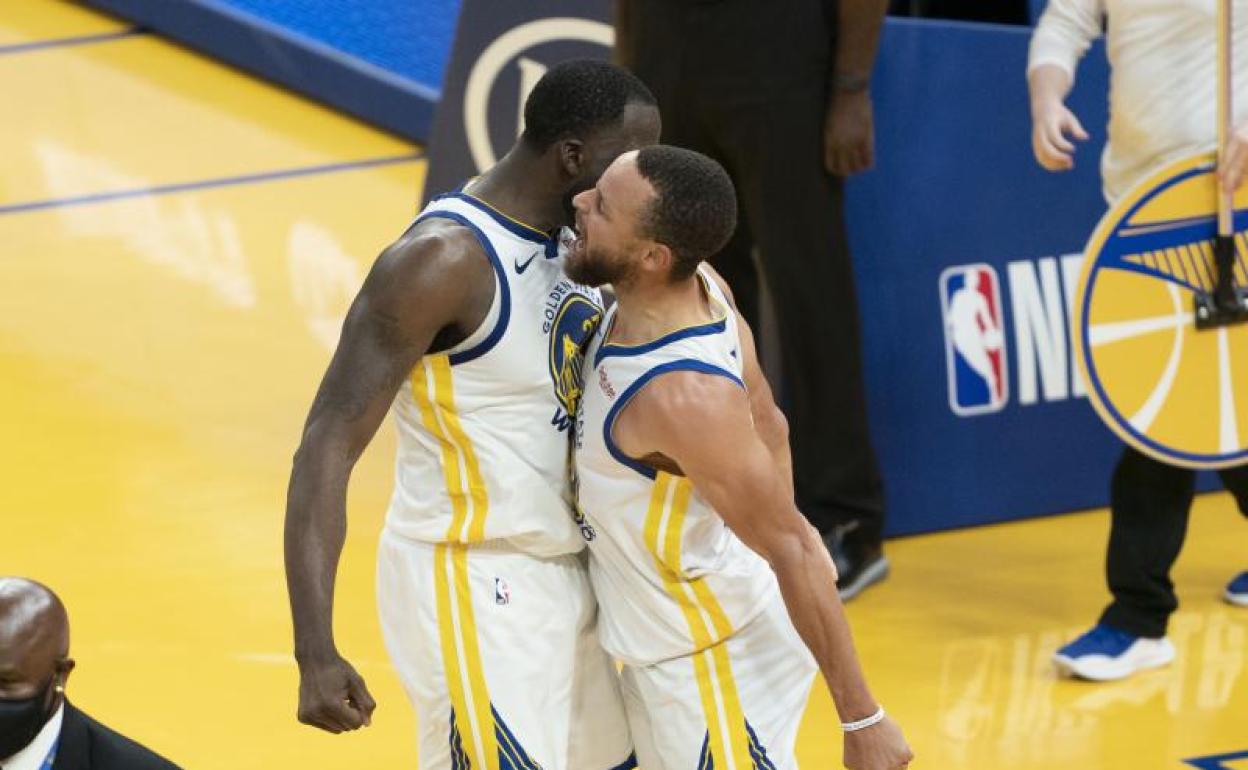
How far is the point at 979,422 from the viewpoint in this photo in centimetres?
601

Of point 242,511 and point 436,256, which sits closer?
point 436,256

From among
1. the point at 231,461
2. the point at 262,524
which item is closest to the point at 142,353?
the point at 231,461

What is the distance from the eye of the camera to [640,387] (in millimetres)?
3330

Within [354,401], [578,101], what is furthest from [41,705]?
[578,101]

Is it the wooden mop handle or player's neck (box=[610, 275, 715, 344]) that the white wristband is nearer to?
player's neck (box=[610, 275, 715, 344])

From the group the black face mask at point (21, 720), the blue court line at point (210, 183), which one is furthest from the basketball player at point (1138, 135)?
the blue court line at point (210, 183)

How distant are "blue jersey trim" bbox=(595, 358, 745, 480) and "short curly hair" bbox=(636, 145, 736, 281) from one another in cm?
14

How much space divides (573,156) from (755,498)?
613 millimetres

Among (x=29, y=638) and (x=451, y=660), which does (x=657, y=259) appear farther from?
(x=29, y=638)

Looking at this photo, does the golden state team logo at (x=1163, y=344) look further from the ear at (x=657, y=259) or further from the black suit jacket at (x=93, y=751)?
the black suit jacket at (x=93, y=751)

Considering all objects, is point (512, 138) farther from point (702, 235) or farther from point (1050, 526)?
point (702, 235)

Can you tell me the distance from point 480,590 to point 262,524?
2.75m

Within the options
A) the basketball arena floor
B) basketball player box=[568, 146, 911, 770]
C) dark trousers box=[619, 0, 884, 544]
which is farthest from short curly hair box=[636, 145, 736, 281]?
dark trousers box=[619, 0, 884, 544]

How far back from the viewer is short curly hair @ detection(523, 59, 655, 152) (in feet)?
11.3
